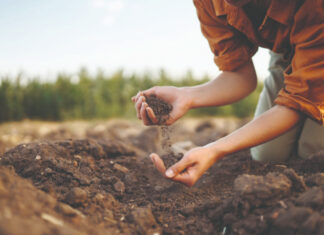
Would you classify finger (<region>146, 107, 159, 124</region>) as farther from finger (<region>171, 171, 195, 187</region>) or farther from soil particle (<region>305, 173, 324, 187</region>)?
soil particle (<region>305, 173, 324, 187</region>)

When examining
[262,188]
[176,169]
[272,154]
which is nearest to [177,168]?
[176,169]

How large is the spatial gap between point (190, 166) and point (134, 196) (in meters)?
0.47

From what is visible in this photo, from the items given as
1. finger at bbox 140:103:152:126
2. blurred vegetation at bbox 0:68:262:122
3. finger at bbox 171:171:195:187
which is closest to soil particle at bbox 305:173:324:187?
finger at bbox 171:171:195:187

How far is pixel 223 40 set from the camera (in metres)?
2.05

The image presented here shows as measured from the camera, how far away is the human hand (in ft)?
4.87

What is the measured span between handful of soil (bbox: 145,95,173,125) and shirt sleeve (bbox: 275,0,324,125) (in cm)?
73

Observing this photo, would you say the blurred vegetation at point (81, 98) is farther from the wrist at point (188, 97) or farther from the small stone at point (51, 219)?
the small stone at point (51, 219)

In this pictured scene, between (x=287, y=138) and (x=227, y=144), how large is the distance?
1.11 meters

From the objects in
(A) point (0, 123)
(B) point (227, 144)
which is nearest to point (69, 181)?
(B) point (227, 144)

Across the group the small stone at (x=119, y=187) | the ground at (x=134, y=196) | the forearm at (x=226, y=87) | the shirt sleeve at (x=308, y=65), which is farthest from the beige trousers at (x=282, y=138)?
the small stone at (x=119, y=187)

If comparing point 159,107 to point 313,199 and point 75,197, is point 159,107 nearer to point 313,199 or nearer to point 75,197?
point 75,197

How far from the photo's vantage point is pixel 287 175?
143cm

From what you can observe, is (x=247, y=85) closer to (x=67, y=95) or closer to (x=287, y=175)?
(x=287, y=175)

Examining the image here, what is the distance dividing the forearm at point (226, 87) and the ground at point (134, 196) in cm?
58
